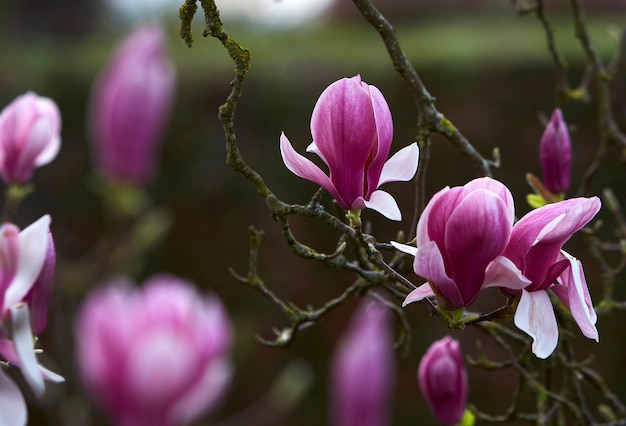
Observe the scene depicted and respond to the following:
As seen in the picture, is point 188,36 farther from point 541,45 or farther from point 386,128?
point 541,45

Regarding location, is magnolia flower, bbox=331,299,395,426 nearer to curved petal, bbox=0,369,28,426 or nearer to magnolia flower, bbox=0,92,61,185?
magnolia flower, bbox=0,92,61,185

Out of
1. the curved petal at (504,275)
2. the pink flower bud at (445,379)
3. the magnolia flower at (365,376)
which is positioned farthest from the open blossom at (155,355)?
the curved petal at (504,275)

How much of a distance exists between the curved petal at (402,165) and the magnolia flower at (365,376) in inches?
19.6

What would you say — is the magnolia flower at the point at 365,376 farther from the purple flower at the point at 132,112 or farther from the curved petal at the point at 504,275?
the curved petal at the point at 504,275

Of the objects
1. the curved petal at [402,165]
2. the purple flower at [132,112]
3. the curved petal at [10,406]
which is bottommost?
the purple flower at [132,112]

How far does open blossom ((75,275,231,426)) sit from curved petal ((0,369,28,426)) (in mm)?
Result: 335

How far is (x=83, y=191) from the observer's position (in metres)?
1.63

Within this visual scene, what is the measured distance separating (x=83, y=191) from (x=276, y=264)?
0.42 m

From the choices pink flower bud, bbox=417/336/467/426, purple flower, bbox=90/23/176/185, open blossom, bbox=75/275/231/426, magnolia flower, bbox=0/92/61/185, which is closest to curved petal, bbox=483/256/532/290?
pink flower bud, bbox=417/336/467/426

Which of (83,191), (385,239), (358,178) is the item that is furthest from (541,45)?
(358,178)

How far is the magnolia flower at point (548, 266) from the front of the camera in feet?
0.85

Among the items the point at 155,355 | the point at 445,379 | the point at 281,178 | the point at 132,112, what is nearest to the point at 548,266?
the point at 445,379

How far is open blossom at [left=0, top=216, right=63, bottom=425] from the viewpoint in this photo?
0.27m

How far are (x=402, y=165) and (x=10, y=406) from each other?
0.53 feet
